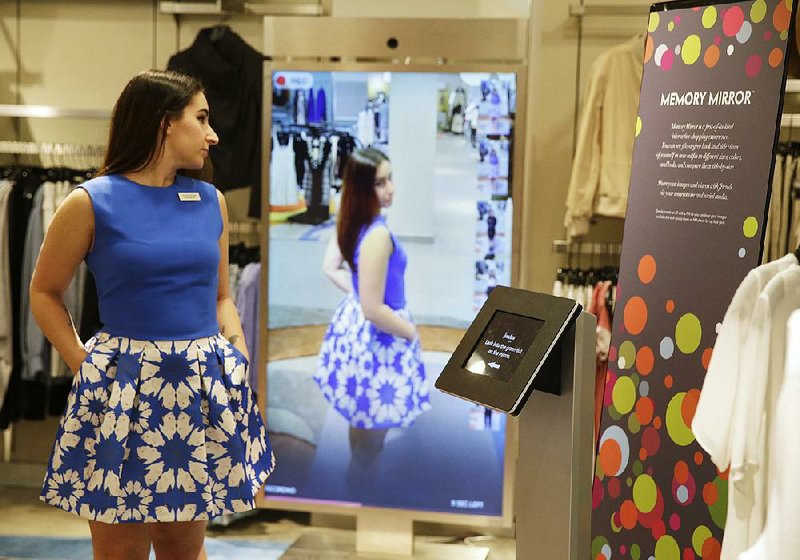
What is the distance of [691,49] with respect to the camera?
294cm

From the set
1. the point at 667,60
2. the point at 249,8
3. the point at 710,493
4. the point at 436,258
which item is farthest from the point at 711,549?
the point at 249,8

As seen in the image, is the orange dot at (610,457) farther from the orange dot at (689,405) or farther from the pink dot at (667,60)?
the pink dot at (667,60)

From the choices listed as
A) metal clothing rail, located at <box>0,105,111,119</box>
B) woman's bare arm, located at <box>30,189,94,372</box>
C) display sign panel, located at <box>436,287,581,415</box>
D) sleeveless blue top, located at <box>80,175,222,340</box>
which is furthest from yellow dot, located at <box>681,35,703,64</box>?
metal clothing rail, located at <box>0,105,111,119</box>

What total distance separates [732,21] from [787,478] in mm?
1885

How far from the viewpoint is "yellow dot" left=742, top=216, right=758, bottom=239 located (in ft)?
8.88

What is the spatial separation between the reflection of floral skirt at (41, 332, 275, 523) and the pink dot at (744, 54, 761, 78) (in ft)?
5.29

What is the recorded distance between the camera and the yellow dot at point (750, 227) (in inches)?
107

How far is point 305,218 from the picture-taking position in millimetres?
3938

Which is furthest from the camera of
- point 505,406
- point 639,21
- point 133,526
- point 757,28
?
point 639,21

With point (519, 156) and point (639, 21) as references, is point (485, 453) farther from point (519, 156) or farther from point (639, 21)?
point (639, 21)

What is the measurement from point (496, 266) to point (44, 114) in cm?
204

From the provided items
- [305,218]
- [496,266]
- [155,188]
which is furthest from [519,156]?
[155,188]

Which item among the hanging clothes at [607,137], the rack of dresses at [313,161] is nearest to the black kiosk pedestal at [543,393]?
the rack of dresses at [313,161]

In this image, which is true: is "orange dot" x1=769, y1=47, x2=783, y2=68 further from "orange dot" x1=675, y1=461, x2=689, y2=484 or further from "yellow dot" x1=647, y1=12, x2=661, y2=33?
"orange dot" x1=675, y1=461, x2=689, y2=484
